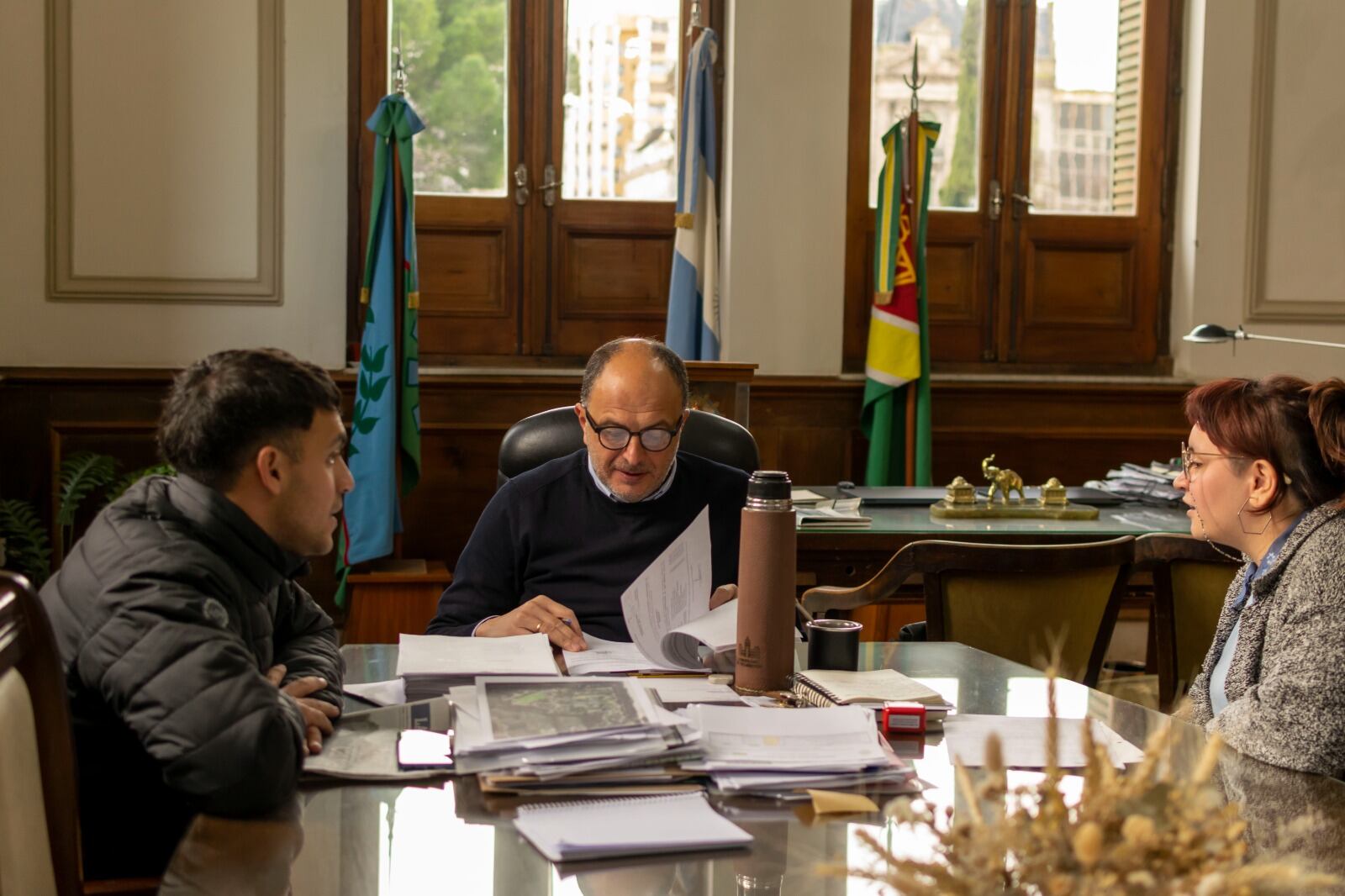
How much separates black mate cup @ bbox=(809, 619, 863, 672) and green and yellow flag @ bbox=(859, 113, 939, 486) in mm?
3461

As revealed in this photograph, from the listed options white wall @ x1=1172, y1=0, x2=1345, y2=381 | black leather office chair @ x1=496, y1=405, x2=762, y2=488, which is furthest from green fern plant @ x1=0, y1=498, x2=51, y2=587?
white wall @ x1=1172, y1=0, x2=1345, y2=381

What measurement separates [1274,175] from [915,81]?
1.59 m

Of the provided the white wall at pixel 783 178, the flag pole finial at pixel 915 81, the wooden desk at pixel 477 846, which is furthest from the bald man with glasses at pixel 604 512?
the flag pole finial at pixel 915 81

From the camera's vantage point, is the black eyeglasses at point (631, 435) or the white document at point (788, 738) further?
the black eyeglasses at point (631, 435)

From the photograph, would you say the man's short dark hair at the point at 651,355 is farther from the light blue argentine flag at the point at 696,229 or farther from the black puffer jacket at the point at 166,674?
the light blue argentine flag at the point at 696,229

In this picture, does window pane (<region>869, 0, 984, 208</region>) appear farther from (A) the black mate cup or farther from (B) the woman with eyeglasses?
(A) the black mate cup

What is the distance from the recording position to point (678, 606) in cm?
202

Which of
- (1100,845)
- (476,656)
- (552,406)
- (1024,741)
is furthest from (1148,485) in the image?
(1100,845)

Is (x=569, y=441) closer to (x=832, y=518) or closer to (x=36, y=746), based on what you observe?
(x=832, y=518)

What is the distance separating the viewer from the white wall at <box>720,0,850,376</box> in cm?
549

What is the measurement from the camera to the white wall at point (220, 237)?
16.4 feet

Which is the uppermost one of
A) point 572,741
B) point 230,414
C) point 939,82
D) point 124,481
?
point 939,82

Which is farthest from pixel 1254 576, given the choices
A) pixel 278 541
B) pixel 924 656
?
pixel 278 541

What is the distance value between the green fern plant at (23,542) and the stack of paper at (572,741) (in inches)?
146
